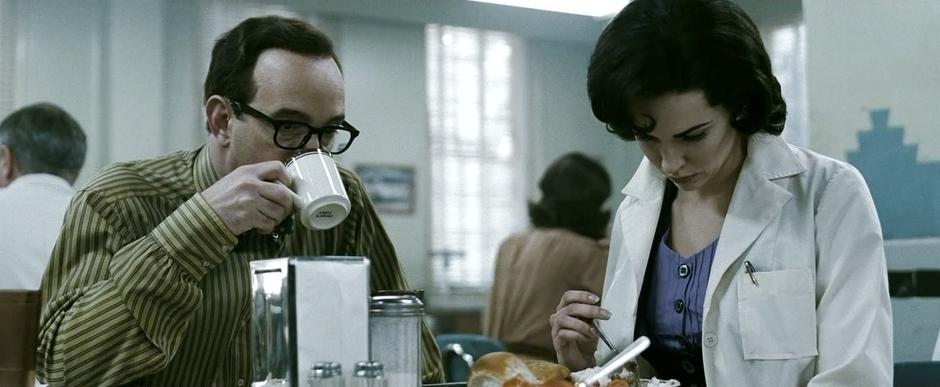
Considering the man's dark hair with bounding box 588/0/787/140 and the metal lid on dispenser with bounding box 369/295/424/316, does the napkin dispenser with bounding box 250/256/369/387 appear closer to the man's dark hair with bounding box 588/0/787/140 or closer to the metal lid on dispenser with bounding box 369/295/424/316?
the metal lid on dispenser with bounding box 369/295/424/316

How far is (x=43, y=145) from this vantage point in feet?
11.0

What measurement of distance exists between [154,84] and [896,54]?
539 centimetres

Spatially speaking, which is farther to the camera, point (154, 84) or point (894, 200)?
point (154, 84)

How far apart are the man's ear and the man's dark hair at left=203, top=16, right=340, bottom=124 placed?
0.02 m

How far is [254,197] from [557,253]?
2392 millimetres

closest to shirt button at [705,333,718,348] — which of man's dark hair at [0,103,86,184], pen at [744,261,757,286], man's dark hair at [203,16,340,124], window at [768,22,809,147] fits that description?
pen at [744,261,757,286]

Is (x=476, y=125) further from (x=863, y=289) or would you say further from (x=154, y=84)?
(x=863, y=289)

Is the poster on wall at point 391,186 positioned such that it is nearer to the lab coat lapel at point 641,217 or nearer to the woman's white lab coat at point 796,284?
the lab coat lapel at point 641,217

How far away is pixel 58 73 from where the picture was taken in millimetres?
6531

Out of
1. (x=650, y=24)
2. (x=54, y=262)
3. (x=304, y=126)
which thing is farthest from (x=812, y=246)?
(x=54, y=262)

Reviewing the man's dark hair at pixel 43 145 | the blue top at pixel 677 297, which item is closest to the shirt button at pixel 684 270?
the blue top at pixel 677 297

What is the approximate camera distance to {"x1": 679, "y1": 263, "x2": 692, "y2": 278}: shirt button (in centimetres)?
166

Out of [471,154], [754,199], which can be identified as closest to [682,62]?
[754,199]

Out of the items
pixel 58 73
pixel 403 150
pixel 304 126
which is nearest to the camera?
pixel 304 126
